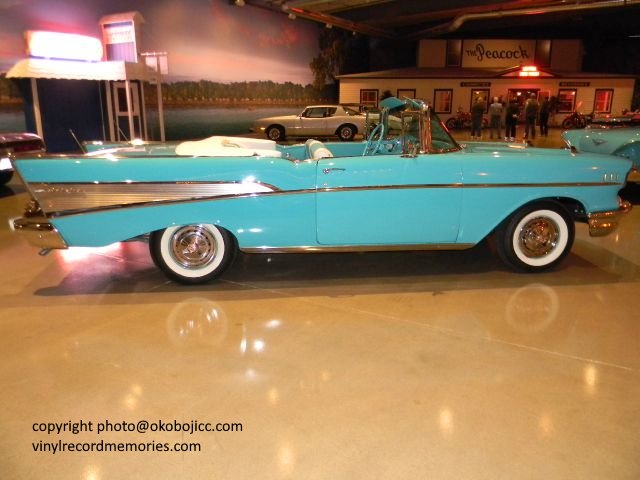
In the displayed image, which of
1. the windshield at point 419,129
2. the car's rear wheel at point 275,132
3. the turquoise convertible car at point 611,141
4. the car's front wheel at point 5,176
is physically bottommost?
the car's front wheel at point 5,176

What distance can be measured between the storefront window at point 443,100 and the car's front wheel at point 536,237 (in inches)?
964

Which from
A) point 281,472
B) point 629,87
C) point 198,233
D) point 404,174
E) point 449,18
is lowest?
point 281,472

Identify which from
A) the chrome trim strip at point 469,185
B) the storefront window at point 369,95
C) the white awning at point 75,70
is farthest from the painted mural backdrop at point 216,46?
the chrome trim strip at point 469,185

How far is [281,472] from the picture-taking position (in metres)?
2.26

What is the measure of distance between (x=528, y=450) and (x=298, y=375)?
1278 millimetres

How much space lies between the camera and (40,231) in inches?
165

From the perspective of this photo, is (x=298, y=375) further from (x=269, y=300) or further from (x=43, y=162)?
(x=43, y=162)

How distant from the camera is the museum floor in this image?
235 cm

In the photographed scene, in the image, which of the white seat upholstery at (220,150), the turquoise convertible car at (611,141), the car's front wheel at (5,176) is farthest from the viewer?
the car's front wheel at (5,176)

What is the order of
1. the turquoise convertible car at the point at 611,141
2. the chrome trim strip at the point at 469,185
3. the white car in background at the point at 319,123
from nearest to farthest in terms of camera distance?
the chrome trim strip at the point at 469,185, the turquoise convertible car at the point at 611,141, the white car in background at the point at 319,123

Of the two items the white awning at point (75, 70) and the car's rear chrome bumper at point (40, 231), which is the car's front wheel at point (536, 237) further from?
the white awning at point (75, 70)

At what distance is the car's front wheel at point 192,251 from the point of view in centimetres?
437

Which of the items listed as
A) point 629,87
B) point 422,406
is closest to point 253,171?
point 422,406

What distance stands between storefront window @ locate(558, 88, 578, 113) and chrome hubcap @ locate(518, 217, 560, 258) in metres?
26.9
